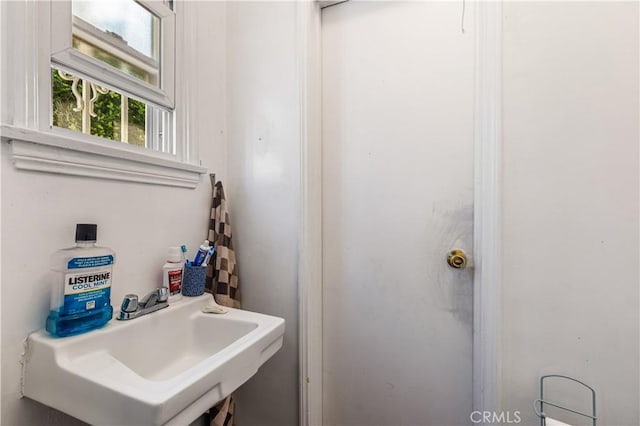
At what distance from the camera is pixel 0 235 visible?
0.59 m

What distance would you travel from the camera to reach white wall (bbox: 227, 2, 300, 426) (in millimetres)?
1077

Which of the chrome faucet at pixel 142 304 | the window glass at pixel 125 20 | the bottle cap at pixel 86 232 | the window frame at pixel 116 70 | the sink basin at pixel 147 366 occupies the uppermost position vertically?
the window glass at pixel 125 20

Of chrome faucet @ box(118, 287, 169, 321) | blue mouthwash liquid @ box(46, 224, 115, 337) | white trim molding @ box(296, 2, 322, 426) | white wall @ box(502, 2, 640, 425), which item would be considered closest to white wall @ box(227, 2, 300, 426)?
white trim molding @ box(296, 2, 322, 426)

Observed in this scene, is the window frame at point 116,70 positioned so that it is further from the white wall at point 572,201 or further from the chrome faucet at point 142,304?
the white wall at point 572,201

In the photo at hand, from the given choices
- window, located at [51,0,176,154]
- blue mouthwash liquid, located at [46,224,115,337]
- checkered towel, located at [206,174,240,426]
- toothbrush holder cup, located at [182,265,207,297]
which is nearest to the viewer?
blue mouthwash liquid, located at [46,224,115,337]

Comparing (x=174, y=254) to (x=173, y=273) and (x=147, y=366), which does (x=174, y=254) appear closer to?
(x=173, y=273)

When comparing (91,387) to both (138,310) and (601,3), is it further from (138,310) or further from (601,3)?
(601,3)

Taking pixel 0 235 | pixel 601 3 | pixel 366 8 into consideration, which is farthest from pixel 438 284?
pixel 0 235

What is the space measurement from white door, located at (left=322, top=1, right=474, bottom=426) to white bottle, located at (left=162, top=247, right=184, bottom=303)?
52cm

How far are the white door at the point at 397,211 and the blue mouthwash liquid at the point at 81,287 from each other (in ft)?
2.30

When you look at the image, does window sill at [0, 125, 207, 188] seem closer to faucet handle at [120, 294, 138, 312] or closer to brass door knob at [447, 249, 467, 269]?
faucet handle at [120, 294, 138, 312]

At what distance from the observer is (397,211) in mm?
1003

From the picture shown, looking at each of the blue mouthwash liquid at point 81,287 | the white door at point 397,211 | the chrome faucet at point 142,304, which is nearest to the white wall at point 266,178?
the white door at point 397,211

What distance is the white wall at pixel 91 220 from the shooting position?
604 millimetres
